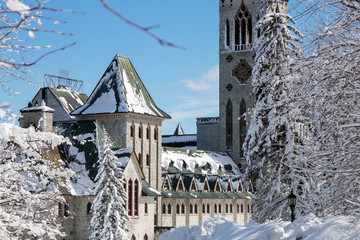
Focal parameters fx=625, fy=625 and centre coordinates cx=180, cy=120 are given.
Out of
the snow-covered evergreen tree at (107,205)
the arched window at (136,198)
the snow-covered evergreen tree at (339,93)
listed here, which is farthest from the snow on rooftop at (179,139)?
the snow-covered evergreen tree at (339,93)

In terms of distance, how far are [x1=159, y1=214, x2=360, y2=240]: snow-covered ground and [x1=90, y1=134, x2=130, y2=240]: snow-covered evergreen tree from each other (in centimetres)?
1943

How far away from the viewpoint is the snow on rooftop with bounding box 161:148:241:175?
68562 millimetres

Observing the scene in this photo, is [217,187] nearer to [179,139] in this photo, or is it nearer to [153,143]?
[153,143]

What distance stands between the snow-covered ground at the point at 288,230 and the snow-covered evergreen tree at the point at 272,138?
31.8ft

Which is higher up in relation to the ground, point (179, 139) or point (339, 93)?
point (179, 139)

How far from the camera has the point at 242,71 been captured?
79.2m

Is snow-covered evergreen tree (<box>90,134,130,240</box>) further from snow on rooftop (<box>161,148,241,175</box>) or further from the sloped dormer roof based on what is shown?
snow on rooftop (<box>161,148,241,175</box>)

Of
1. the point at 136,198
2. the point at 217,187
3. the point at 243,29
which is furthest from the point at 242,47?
the point at 136,198

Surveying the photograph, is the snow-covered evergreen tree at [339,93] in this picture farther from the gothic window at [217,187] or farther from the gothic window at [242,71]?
the gothic window at [242,71]

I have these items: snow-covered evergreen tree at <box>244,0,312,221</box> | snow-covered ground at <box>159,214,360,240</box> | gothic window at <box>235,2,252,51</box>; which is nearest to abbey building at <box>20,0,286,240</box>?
gothic window at <box>235,2,252,51</box>

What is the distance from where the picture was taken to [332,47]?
1098 centimetres

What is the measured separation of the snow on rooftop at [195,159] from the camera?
6856cm

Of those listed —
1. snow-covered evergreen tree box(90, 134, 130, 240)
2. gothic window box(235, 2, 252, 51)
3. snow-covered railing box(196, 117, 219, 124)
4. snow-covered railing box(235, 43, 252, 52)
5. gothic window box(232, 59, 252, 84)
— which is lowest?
snow-covered evergreen tree box(90, 134, 130, 240)

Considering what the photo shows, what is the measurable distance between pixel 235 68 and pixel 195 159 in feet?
47.3
